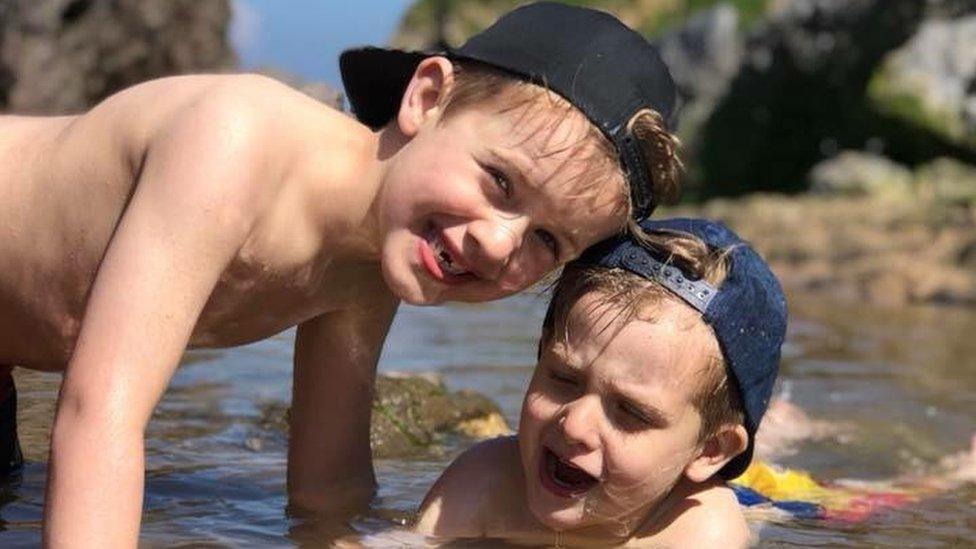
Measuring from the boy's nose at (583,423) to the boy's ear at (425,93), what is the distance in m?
0.68

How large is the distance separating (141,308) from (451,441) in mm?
2281

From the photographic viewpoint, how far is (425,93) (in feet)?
12.1

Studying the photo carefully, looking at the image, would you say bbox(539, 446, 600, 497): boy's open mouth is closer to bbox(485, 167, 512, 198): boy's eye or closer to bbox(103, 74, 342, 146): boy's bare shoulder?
bbox(485, 167, 512, 198): boy's eye

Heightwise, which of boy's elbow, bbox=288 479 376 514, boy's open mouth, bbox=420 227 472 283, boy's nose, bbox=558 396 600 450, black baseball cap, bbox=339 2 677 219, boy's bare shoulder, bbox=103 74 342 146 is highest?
black baseball cap, bbox=339 2 677 219

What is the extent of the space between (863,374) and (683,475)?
13.6 feet

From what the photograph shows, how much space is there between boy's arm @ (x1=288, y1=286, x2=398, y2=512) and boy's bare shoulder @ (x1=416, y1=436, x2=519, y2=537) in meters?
0.29

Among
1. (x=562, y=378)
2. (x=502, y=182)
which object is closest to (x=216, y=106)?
(x=502, y=182)

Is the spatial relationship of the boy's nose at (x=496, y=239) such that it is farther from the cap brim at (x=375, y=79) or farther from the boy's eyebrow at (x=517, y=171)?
the cap brim at (x=375, y=79)

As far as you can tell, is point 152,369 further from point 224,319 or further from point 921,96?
point 921,96

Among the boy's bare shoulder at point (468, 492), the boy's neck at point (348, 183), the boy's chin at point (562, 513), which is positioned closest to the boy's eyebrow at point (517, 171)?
the boy's neck at point (348, 183)

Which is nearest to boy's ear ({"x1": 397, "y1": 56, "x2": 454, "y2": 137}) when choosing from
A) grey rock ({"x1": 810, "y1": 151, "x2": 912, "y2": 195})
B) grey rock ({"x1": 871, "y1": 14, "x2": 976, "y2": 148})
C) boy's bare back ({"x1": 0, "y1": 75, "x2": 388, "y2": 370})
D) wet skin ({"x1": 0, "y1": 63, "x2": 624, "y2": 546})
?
wet skin ({"x1": 0, "y1": 63, "x2": 624, "y2": 546})

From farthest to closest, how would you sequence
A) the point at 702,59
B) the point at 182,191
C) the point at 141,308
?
the point at 702,59, the point at 182,191, the point at 141,308

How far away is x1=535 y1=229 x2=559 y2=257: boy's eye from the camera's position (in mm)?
3541

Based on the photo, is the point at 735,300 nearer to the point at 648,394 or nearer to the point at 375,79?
the point at 648,394
